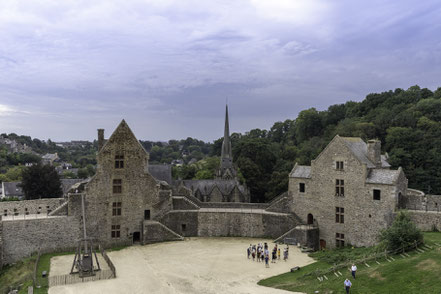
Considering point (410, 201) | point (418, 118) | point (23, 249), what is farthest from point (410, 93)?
point (23, 249)

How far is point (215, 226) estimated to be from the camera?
3641 centimetres

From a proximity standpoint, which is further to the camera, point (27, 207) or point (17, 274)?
point (27, 207)

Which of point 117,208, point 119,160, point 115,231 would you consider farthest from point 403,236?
point 119,160

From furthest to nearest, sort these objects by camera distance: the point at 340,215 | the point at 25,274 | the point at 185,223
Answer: the point at 185,223 < the point at 340,215 < the point at 25,274

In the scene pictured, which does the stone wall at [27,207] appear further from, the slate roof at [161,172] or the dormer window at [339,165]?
the dormer window at [339,165]

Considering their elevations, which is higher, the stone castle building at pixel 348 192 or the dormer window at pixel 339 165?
the dormer window at pixel 339 165

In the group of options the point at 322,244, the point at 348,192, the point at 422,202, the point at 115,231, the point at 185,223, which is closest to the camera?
the point at 422,202

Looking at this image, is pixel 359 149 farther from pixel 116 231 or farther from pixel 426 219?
pixel 116 231

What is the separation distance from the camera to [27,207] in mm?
35375

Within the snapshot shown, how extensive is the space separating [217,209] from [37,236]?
53.8ft

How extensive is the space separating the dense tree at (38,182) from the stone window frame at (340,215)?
36790 mm

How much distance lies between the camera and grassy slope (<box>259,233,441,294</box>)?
17.4 metres

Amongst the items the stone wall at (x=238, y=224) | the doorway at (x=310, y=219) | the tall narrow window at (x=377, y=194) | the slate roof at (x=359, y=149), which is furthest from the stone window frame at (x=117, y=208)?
the tall narrow window at (x=377, y=194)

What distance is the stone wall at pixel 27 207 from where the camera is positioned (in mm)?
34531
